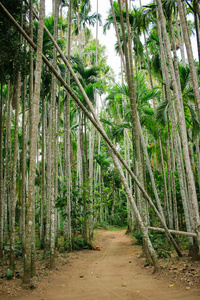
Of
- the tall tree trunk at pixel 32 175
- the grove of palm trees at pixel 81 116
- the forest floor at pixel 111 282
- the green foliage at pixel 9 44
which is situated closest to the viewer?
the forest floor at pixel 111 282

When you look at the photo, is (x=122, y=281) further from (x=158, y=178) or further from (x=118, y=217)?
(x=118, y=217)

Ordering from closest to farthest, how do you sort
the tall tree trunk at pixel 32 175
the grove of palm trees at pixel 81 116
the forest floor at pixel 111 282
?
the forest floor at pixel 111 282 < the tall tree trunk at pixel 32 175 < the grove of palm trees at pixel 81 116

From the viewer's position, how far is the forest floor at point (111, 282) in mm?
4273

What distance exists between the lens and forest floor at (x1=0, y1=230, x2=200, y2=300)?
14.0 feet

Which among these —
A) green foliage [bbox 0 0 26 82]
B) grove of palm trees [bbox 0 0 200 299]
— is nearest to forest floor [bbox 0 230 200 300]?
grove of palm trees [bbox 0 0 200 299]

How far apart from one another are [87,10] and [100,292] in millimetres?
14906

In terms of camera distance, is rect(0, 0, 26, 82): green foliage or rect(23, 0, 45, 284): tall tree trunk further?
rect(0, 0, 26, 82): green foliage

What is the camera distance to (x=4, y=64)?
6.39 m

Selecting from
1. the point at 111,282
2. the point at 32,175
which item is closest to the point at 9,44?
the point at 32,175

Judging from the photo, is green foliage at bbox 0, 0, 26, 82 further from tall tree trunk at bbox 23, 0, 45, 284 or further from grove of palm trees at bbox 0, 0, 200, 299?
tall tree trunk at bbox 23, 0, 45, 284

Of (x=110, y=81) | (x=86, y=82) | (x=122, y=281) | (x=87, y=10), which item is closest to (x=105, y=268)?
(x=122, y=281)

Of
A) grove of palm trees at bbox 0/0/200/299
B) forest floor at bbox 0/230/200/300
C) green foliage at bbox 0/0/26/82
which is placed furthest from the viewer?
green foliage at bbox 0/0/26/82

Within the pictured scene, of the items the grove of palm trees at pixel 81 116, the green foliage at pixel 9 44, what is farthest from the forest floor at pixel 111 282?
the green foliage at pixel 9 44

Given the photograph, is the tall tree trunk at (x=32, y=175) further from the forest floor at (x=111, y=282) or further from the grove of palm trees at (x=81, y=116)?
the forest floor at (x=111, y=282)
